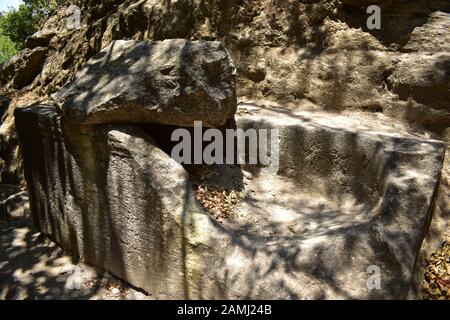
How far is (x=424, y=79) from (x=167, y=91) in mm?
3290

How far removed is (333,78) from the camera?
→ 18.9 feet

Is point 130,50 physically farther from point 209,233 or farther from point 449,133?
point 449,133

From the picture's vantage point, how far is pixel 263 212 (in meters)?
4.73

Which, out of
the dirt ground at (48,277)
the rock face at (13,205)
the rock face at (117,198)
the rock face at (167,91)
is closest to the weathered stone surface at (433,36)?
the rock face at (167,91)

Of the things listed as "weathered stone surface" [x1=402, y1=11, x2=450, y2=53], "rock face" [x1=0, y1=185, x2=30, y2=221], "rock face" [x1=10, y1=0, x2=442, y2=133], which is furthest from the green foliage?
"weathered stone surface" [x1=402, y1=11, x2=450, y2=53]

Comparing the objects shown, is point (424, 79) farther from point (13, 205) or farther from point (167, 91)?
point (13, 205)

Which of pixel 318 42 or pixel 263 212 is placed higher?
pixel 318 42

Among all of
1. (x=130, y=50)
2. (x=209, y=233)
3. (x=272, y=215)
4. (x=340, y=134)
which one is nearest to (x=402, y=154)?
(x=340, y=134)

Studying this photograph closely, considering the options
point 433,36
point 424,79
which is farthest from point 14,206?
point 433,36

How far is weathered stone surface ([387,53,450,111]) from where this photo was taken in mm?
5023

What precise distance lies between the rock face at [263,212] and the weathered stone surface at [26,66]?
5964 mm

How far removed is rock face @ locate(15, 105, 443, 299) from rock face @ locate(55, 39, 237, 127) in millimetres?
252

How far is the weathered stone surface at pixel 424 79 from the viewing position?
502 centimetres
